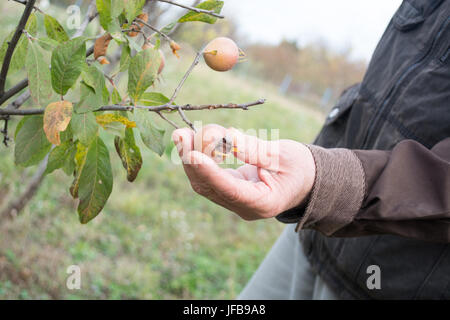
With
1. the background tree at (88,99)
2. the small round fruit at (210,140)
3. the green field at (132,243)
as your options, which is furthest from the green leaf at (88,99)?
the green field at (132,243)

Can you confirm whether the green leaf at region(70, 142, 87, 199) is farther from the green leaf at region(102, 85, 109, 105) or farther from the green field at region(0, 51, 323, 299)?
the green field at region(0, 51, 323, 299)

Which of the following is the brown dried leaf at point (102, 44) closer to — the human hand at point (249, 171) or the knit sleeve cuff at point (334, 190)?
the human hand at point (249, 171)

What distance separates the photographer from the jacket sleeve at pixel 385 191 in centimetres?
79

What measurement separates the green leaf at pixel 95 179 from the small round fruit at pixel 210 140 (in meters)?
0.23

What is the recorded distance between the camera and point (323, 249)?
1248mm

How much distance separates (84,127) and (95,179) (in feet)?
0.44

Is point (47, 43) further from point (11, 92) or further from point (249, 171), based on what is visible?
point (249, 171)

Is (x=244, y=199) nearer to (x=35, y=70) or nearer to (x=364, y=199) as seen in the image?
(x=364, y=199)

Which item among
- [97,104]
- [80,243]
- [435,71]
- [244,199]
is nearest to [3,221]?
[80,243]

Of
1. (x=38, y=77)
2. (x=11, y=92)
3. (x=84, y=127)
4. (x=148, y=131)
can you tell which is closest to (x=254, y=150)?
(x=148, y=131)

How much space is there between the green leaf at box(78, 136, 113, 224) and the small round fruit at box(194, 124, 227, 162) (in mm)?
232

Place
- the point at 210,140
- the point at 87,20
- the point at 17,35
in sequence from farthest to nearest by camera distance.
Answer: the point at 87,20 < the point at 17,35 < the point at 210,140

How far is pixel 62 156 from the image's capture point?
0.84 meters

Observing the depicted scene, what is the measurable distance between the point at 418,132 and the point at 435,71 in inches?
6.0
